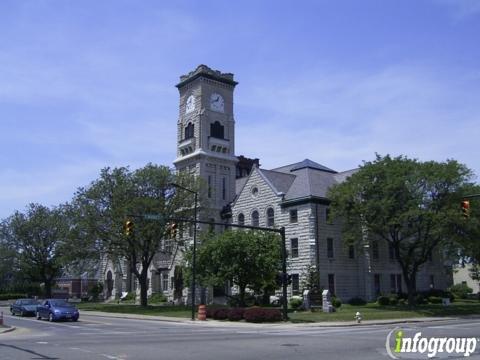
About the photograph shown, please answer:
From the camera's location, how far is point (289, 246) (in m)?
57.6

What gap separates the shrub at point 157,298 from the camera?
223 ft

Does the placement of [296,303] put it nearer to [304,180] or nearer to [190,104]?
[304,180]

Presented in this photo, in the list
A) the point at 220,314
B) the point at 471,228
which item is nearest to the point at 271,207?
the point at 471,228

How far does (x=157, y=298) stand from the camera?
227 ft

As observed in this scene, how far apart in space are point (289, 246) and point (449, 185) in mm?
17437

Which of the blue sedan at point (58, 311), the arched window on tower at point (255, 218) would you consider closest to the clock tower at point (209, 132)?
the arched window on tower at point (255, 218)

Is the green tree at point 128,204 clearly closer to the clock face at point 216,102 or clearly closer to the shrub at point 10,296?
the clock face at point 216,102

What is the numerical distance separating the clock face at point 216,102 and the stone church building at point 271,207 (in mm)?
130

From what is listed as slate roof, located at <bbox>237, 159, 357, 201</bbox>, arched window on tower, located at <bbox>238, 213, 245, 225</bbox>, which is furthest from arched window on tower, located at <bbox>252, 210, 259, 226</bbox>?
slate roof, located at <bbox>237, 159, 357, 201</bbox>

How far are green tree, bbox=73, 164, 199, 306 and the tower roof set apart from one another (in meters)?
19.1

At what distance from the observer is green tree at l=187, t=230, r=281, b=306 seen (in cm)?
4350

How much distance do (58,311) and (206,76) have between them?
41289mm

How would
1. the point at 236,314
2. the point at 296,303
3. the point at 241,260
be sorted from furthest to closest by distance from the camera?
the point at 296,303 < the point at 241,260 < the point at 236,314

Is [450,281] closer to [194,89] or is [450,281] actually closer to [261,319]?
[194,89]
